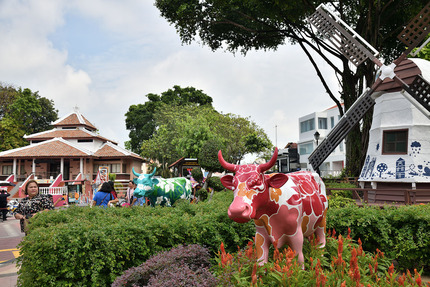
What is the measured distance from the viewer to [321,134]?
45219mm

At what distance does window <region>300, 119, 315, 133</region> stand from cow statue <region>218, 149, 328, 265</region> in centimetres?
4264

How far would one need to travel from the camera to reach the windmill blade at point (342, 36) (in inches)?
623

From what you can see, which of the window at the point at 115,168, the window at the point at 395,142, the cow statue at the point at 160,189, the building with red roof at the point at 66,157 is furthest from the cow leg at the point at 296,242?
the window at the point at 115,168

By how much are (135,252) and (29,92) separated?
4750cm

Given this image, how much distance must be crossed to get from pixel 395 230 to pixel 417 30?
11.4 metres

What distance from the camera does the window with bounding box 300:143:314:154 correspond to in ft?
153

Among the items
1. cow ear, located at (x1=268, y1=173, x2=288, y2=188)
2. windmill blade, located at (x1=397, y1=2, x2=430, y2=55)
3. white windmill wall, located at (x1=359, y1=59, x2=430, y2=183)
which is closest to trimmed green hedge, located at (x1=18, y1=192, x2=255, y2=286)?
cow ear, located at (x1=268, y1=173, x2=288, y2=188)

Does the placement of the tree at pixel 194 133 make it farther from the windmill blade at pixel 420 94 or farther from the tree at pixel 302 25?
the windmill blade at pixel 420 94

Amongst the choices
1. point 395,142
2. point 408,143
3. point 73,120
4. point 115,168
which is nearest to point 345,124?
point 395,142

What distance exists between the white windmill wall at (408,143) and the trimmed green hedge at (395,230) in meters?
7.51

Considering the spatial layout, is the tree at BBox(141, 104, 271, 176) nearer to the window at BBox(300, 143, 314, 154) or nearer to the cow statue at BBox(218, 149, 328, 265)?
the window at BBox(300, 143, 314, 154)

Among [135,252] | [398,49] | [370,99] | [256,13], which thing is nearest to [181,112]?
[256,13]

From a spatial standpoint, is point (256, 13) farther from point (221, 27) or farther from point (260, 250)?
point (260, 250)

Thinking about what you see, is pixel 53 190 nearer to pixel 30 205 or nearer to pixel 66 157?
pixel 66 157
